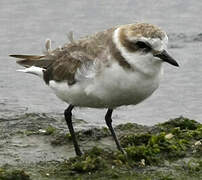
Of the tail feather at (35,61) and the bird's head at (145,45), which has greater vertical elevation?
the bird's head at (145,45)

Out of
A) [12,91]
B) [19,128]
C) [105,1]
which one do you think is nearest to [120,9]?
[105,1]

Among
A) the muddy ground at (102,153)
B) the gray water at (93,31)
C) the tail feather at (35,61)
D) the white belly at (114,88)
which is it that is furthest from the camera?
the gray water at (93,31)

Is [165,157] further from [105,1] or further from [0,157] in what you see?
[105,1]

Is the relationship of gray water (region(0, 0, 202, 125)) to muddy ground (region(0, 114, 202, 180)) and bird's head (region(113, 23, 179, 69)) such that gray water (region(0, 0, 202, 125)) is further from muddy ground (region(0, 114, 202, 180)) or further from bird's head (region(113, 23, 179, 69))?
bird's head (region(113, 23, 179, 69))

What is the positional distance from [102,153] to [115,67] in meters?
1.38

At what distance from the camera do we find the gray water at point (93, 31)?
1350cm

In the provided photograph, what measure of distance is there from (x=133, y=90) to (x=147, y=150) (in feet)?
3.54

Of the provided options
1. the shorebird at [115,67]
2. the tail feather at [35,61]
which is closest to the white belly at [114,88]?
the shorebird at [115,67]

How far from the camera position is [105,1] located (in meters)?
18.3

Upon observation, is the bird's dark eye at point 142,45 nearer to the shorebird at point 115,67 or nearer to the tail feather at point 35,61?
the shorebird at point 115,67

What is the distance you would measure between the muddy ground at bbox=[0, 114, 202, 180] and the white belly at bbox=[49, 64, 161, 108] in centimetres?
74

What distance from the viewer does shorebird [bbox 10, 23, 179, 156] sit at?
321 inches

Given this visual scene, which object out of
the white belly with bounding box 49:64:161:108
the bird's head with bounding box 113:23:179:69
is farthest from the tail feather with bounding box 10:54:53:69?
the bird's head with bounding box 113:23:179:69

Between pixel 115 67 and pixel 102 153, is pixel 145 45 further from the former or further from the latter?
pixel 102 153
